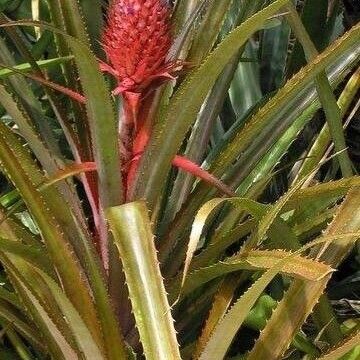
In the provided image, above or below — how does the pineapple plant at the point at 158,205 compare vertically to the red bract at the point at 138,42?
below

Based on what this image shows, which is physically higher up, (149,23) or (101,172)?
(149,23)

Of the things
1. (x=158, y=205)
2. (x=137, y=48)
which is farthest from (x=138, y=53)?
(x=158, y=205)

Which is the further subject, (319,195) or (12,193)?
(12,193)

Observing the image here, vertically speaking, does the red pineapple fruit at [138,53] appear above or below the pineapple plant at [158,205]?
above

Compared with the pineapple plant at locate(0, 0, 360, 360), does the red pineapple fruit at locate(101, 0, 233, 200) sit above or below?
above

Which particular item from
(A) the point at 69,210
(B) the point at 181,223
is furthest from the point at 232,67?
(A) the point at 69,210

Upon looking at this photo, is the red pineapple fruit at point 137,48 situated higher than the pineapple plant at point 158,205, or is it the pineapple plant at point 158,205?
the red pineapple fruit at point 137,48

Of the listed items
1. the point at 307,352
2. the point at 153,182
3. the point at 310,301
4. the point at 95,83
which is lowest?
the point at 307,352

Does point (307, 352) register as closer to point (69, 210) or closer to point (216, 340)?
point (216, 340)
